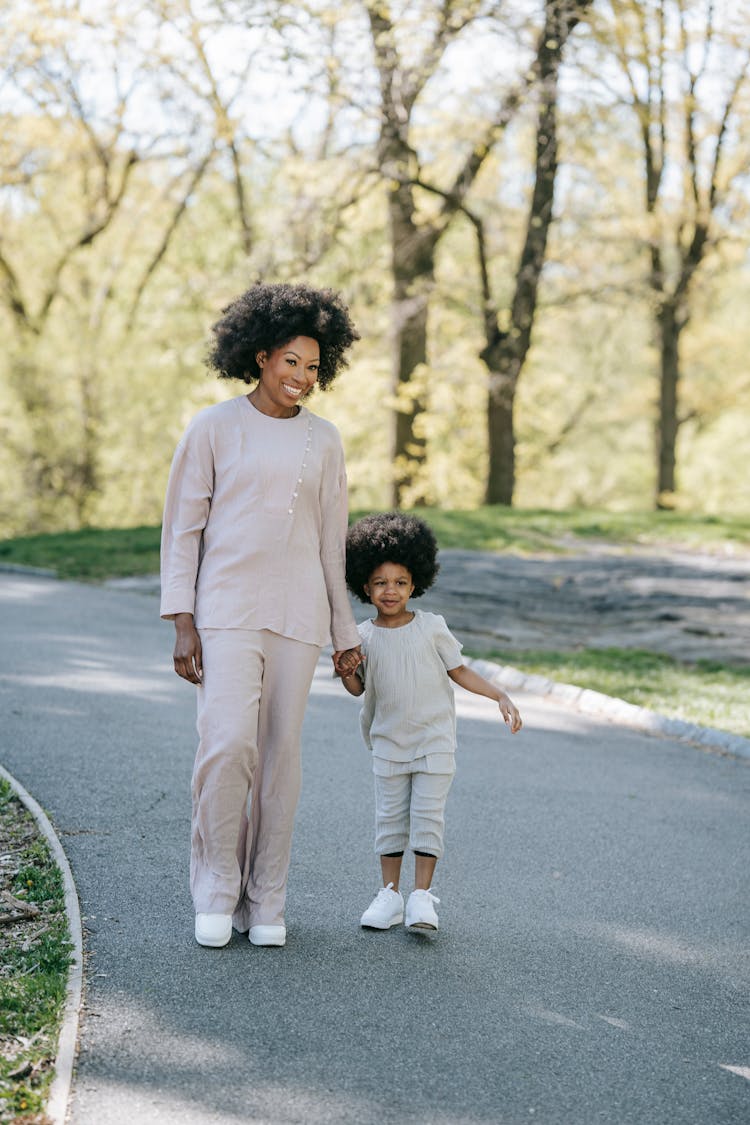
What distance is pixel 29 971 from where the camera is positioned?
12.8 ft

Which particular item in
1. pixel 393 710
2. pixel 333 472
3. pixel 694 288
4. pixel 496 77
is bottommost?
pixel 393 710

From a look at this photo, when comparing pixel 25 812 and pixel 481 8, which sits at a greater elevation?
pixel 481 8

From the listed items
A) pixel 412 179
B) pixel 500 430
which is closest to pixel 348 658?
pixel 412 179

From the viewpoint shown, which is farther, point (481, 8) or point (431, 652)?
point (481, 8)

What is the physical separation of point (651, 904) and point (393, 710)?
1.41 meters

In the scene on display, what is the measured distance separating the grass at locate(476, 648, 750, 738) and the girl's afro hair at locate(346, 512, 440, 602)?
4.52 m

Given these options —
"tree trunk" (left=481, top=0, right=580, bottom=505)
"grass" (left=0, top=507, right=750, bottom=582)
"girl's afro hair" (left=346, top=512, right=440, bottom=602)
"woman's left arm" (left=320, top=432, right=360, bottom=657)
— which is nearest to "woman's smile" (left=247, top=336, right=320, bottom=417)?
"woman's left arm" (left=320, top=432, right=360, bottom=657)

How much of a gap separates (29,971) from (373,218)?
23496 mm

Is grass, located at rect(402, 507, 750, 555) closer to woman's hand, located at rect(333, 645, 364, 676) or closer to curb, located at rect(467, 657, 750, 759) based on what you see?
curb, located at rect(467, 657, 750, 759)

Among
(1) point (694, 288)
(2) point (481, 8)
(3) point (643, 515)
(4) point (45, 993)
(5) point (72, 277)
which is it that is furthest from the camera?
(5) point (72, 277)

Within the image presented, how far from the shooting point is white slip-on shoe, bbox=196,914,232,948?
4.16 m

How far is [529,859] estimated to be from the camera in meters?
5.59

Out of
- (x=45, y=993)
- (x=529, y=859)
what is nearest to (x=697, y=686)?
(x=529, y=859)

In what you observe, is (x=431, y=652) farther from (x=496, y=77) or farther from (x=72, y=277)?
(x=72, y=277)
